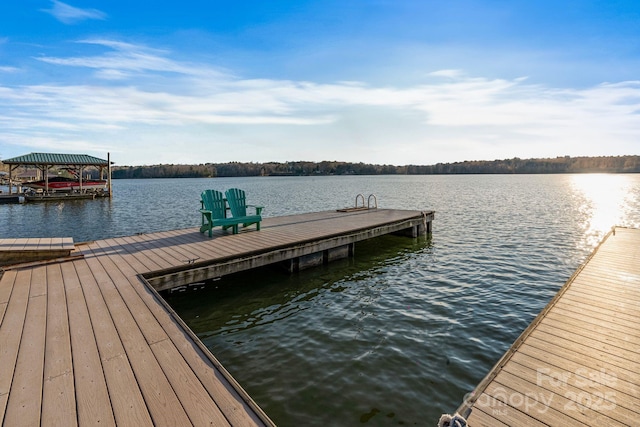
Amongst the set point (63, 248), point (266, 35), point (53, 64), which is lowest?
point (63, 248)

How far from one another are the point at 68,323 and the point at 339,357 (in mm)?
3304

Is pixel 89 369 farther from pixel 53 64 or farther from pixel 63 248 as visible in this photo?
pixel 53 64

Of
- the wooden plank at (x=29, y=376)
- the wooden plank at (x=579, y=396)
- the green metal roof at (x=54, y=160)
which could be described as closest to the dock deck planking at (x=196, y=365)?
the wooden plank at (x=29, y=376)

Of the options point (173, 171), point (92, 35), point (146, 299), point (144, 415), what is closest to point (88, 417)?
point (144, 415)

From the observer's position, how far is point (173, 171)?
119m

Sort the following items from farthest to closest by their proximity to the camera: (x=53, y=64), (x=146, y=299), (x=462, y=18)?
(x=53, y=64), (x=462, y=18), (x=146, y=299)

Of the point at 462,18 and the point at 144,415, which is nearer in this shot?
the point at 144,415

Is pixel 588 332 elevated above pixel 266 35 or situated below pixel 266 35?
below

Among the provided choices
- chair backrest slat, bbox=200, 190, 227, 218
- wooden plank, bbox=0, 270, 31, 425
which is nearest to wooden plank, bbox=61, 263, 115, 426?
wooden plank, bbox=0, 270, 31, 425

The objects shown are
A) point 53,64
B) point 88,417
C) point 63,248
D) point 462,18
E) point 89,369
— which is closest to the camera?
point 88,417

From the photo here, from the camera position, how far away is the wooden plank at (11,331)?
8.02 feet

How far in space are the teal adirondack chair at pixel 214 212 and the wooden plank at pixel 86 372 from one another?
156 inches

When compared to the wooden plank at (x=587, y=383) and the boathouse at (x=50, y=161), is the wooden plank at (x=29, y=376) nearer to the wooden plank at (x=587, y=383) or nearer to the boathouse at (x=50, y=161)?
the wooden plank at (x=587, y=383)

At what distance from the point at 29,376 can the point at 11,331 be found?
3.87ft
